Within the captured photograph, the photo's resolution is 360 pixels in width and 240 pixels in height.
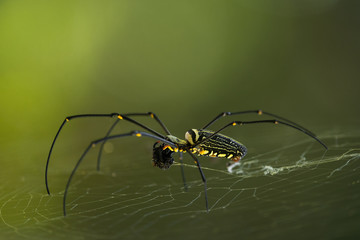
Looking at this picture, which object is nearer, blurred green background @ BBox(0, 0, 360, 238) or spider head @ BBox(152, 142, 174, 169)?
spider head @ BBox(152, 142, 174, 169)

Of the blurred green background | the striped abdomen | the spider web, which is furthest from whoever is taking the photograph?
the blurred green background

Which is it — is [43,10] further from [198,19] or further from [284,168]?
[284,168]

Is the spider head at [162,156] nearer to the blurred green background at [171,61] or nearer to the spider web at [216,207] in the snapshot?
the spider web at [216,207]

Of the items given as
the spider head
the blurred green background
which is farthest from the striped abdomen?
the blurred green background

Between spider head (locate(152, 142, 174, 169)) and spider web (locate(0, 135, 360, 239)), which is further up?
spider head (locate(152, 142, 174, 169))

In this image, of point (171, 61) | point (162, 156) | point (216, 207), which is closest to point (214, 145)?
point (162, 156)

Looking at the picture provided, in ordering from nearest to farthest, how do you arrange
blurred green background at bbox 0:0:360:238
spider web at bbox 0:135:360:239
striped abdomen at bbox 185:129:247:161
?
spider web at bbox 0:135:360:239
striped abdomen at bbox 185:129:247:161
blurred green background at bbox 0:0:360:238

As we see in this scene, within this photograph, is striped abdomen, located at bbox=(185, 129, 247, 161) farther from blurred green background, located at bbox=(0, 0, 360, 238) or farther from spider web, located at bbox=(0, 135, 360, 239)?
blurred green background, located at bbox=(0, 0, 360, 238)
